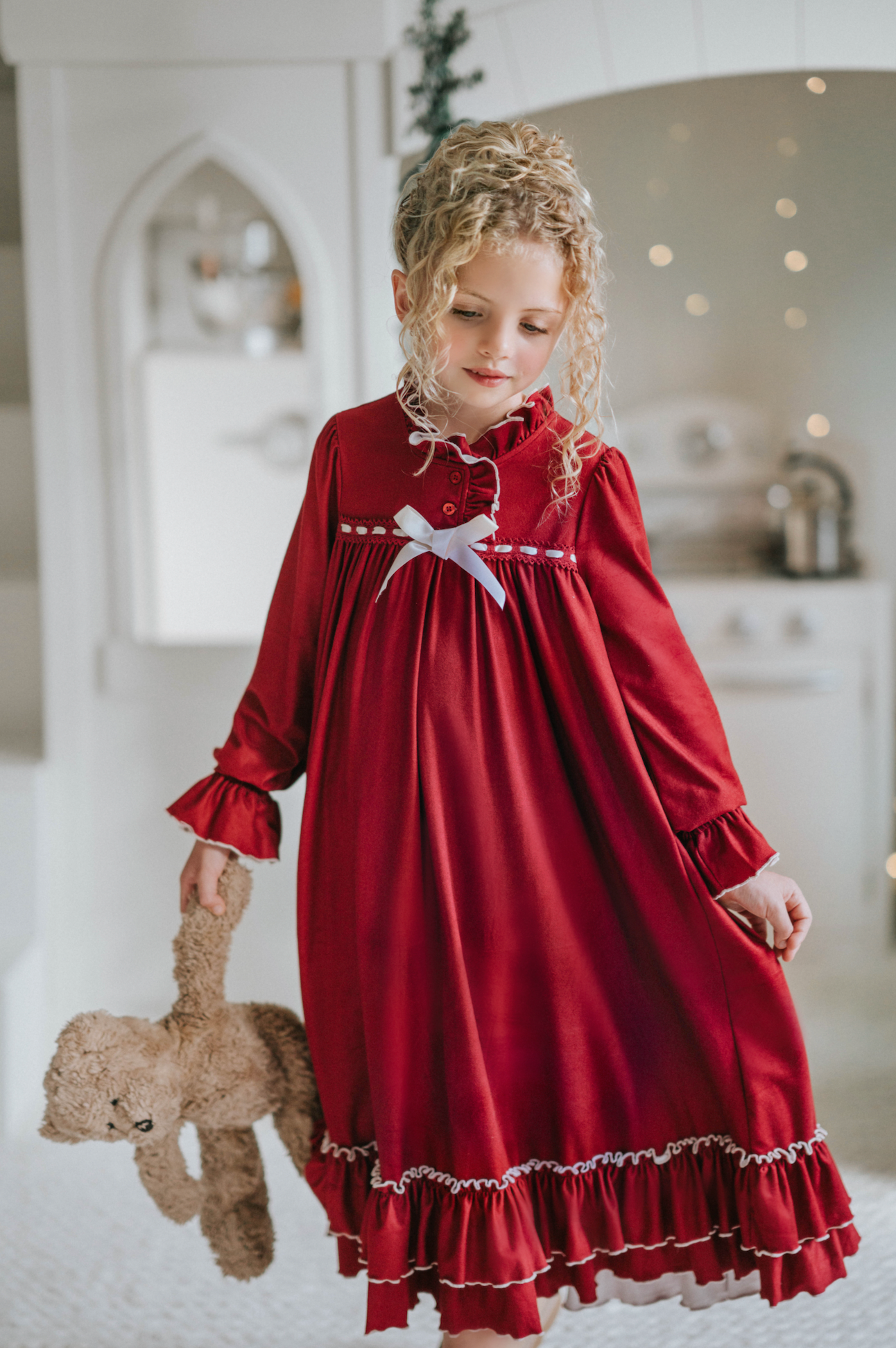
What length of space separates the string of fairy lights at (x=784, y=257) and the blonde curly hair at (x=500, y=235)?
191 cm

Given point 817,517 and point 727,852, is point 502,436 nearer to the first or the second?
point 727,852

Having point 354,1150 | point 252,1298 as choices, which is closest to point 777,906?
point 354,1150

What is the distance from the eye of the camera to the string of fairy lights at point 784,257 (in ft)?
8.65

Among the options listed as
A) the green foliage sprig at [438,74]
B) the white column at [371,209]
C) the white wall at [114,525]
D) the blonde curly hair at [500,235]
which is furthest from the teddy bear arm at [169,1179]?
the green foliage sprig at [438,74]

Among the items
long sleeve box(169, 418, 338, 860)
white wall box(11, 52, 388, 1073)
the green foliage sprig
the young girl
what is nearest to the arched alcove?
white wall box(11, 52, 388, 1073)

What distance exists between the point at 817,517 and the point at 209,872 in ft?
6.42

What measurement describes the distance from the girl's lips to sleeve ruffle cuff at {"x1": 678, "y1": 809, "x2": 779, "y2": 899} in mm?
450

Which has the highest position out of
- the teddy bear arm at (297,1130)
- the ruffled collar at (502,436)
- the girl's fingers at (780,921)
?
the ruffled collar at (502,436)

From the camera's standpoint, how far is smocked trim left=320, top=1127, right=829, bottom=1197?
0.95 meters

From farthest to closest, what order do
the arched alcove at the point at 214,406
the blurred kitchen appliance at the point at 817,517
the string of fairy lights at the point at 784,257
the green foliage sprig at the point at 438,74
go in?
the string of fairy lights at the point at 784,257 < the blurred kitchen appliance at the point at 817,517 < the arched alcove at the point at 214,406 < the green foliage sprig at the point at 438,74

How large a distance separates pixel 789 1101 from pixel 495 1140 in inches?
10.9

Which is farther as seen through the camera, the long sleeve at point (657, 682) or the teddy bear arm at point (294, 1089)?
the teddy bear arm at point (294, 1089)

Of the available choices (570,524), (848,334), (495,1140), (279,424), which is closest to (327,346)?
(279,424)

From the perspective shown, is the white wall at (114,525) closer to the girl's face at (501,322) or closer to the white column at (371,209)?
the white column at (371,209)
